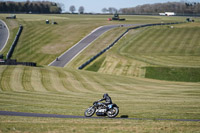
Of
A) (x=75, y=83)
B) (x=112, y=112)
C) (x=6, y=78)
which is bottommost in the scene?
(x=75, y=83)

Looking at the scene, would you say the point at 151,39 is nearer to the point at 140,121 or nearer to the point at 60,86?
the point at 60,86

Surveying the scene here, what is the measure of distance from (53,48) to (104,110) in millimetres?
75340

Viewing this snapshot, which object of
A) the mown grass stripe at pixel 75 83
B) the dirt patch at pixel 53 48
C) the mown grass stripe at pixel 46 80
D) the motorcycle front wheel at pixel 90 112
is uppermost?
the motorcycle front wheel at pixel 90 112

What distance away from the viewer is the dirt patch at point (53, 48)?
9391cm

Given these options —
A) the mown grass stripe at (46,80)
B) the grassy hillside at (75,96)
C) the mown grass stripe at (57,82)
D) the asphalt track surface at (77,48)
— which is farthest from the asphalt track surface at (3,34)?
the grassy hillside at (75,96)

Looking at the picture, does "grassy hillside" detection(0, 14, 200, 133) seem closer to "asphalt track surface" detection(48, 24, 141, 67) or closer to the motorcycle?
the motorcycle

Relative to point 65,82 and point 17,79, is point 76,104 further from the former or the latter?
point 17,79

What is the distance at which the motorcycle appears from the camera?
23.8m

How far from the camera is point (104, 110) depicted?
24.1 meters

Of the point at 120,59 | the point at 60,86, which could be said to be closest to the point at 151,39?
the point at 120,59

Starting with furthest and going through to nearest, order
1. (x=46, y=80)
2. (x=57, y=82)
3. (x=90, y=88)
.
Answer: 1. (x=46, y=80)
2. (x=57, y=82)
3. (x=90, y=88)

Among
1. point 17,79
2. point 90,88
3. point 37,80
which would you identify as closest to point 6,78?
point 17,79

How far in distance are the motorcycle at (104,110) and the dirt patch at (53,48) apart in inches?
2733

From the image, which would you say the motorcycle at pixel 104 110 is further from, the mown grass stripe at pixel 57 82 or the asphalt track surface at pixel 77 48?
the asphalt track surface at pixel 77 48
